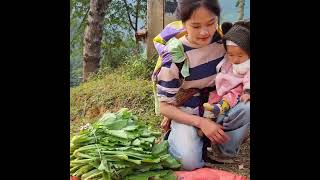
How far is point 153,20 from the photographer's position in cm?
314

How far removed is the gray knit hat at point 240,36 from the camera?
296 cm

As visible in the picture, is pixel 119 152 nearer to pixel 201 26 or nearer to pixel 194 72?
pixel 194 72

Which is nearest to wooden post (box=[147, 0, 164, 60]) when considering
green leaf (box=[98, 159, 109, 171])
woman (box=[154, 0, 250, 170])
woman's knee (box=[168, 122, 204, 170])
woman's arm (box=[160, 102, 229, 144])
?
woman (box=[154, 0, 250, 170])

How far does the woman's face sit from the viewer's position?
2.97m

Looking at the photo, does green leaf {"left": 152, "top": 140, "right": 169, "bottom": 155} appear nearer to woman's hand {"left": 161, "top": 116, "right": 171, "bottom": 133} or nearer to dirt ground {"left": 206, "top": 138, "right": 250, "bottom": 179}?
woman's hand {"left": 161, "top": 116, "right": 171, "bottom": 133}

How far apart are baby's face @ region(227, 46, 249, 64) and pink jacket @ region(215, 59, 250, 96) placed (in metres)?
0.03

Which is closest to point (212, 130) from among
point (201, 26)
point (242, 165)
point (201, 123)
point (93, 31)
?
point (201, 123)

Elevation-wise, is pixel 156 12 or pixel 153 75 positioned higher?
pixel 156 12

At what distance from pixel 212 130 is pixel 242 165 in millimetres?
237

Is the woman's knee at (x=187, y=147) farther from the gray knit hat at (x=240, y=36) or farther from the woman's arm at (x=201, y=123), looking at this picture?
the gray knit hat at (x=240, y=36)
